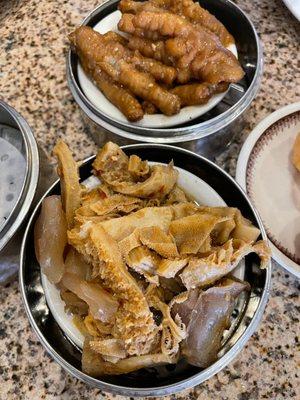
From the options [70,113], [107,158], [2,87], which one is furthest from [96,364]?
[2,87]

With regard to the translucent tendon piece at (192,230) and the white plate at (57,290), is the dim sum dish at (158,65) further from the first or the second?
the translucent tendon piece at (192,230)

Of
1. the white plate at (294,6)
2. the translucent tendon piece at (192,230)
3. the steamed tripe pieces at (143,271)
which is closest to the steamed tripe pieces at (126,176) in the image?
the steamed tripe pieces at (143,271)

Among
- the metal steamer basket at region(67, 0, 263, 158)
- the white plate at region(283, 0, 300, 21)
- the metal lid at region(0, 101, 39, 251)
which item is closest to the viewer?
the metal lid at region(0, 101, 39, 251)

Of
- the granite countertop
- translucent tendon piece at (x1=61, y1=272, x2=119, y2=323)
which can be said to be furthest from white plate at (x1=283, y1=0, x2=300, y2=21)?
translucent tendon piece at (x1=61, y1=272, x2=119, y2=323)

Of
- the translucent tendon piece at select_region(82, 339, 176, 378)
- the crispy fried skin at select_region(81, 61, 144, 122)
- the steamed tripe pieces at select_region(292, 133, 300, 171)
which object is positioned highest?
the crispy fried skin at select_region(81, 61, 144, 122)

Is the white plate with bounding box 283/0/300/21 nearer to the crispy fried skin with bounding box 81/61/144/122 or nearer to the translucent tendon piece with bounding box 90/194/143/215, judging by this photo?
the crispy fried skin with bounding box 81/61/144/122

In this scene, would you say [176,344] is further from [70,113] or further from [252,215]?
[70,113]
